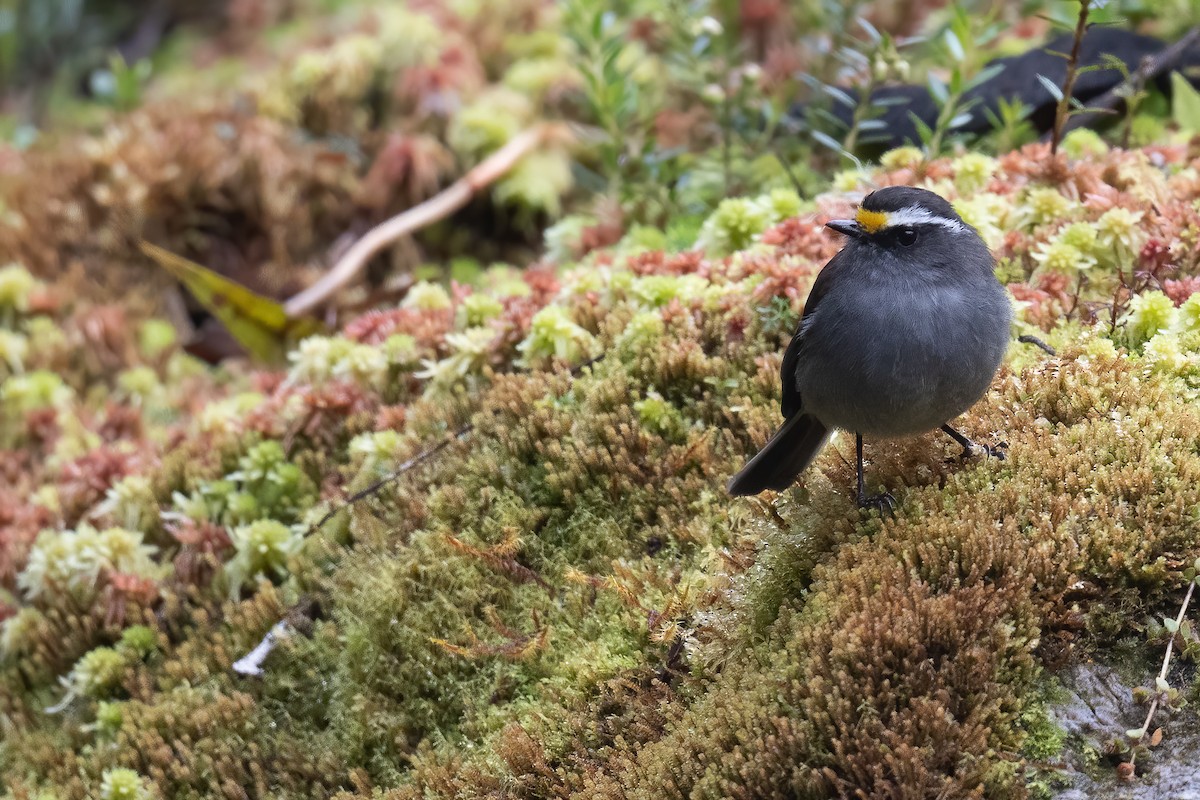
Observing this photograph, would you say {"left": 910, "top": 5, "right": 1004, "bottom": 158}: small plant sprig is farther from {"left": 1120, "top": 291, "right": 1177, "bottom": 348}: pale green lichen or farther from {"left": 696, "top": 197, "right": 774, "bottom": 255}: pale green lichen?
{"left": 1120, "top": 291, "right": 1177, "bottom": 348}: pale green lichen

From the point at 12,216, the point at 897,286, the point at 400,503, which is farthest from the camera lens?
the point at 12,216

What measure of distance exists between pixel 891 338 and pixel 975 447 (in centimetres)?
44

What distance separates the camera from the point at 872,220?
341 cm

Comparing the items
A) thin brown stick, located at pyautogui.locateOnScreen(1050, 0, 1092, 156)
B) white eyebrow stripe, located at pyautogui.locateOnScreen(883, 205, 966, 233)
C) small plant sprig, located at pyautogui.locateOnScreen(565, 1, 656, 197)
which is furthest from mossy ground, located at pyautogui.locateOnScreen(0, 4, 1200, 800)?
white eyebrow stripe, located at pyautogui.locateOnScreen(883, 205, 966, 233)

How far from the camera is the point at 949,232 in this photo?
11.1ft

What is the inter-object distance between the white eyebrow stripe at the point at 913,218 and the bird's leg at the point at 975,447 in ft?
2.11

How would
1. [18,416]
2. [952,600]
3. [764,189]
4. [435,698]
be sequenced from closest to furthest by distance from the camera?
1. [952,600]
2. [435,698]
3. [764,189]
4. [18,416]

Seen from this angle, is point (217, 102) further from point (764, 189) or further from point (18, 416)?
point (764, 189)

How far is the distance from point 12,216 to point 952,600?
628cm

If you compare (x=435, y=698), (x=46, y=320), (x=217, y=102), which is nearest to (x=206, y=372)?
(x=46, y=320)

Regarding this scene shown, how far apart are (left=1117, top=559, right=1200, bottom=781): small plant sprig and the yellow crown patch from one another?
4.33 ft

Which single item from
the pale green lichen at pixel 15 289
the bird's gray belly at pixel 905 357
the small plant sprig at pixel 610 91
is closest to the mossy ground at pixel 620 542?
the bird's gray belly at pixel 905 357

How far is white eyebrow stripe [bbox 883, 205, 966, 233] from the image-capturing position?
3.37 metres

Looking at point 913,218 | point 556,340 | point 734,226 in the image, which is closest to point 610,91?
point 734,226
